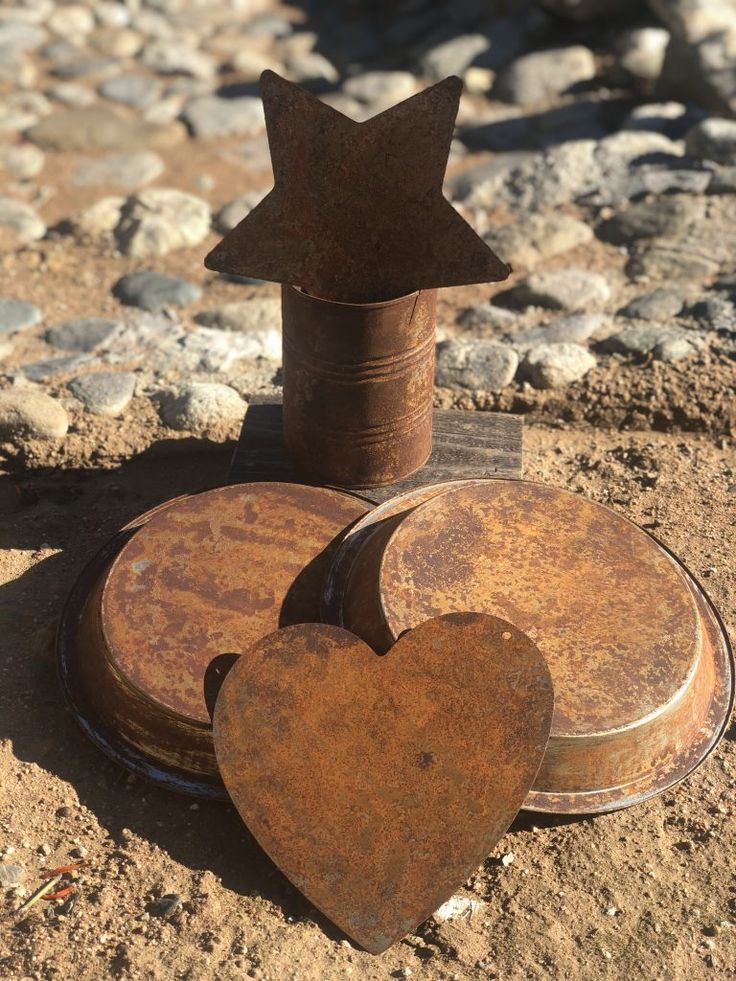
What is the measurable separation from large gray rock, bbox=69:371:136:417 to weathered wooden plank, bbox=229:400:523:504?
0.75 m

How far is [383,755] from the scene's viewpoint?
321 centimetres

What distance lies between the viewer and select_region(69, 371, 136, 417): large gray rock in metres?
5.14

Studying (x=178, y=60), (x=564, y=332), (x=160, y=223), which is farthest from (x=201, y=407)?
(x=178, y=60)

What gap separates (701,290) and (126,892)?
162 inches

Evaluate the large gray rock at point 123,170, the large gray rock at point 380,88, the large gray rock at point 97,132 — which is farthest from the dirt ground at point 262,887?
the large gray rock at point 380,88

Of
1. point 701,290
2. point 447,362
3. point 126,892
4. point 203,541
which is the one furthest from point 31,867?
point 701,290

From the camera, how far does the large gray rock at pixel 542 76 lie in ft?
26.5

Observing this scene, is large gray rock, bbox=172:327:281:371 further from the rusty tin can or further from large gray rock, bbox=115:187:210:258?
the rusty tin can

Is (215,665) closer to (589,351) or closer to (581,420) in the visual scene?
(581,420)

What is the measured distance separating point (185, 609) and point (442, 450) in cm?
136

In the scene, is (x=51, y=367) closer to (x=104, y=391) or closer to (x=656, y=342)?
(x=104, y=391)

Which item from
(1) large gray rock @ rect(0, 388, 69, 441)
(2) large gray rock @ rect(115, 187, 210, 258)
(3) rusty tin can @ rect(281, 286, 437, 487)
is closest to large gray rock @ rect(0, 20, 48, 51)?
(2) large gray rock @ rect(115, 187, 210, 258)

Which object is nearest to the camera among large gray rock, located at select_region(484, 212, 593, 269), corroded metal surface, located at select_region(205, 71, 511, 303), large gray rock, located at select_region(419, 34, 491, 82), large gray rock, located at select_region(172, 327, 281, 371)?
corroded metal surface, located at select_region(205, 71, 511, 303)

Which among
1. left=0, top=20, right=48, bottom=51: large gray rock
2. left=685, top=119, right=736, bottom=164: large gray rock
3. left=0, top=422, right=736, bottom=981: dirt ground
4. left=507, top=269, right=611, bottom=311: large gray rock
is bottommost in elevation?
left=0, top=422, right=736, bottom=981: dirt ground
